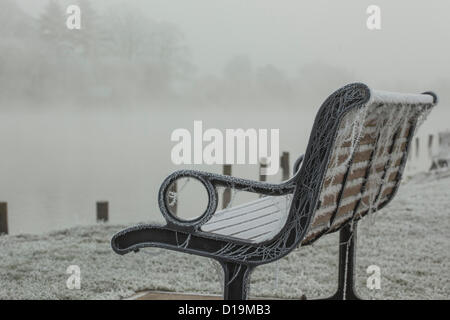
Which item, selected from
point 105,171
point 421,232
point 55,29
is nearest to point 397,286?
point 421,232

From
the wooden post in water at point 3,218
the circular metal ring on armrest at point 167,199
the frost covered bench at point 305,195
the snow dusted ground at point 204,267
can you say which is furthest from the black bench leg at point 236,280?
the wooden post in water at point 3,218

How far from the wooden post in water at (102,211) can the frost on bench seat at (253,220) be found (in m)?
2.91

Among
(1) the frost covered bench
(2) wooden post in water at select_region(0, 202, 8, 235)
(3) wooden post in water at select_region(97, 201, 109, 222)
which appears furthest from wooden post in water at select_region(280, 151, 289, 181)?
(1) the frost covered bench

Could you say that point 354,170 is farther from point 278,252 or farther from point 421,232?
point 421,232

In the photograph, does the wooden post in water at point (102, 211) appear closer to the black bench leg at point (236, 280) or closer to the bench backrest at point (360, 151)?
the bench backrest at point (360, 151)

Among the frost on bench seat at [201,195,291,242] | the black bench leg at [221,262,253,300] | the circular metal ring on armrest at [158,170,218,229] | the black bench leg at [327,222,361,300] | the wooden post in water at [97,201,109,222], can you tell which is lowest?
the wooden post in water at [97,201,109,222]

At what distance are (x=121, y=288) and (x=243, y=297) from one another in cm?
140

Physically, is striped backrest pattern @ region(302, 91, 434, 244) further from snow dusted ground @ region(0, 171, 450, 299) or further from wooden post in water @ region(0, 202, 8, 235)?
wooden post in water @ region(0, 202, 8, 235)

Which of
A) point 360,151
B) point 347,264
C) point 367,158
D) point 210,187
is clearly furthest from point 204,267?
point 210,187

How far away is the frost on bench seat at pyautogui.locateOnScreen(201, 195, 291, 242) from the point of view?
1.97 metres

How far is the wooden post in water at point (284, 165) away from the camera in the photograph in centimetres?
762

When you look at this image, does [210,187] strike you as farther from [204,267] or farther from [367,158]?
[204,267]

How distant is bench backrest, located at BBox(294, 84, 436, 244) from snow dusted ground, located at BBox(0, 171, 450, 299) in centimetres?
17

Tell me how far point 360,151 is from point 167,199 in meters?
0.62
